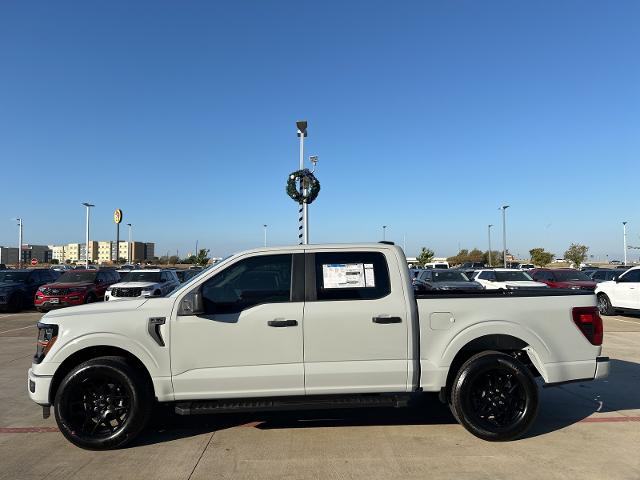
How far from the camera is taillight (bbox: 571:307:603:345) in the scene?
16.8 feet

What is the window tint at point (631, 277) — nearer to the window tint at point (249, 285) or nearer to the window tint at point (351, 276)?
the window tint at point (351, 276)

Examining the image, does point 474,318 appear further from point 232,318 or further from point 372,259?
point 232,318

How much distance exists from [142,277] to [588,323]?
14981mm

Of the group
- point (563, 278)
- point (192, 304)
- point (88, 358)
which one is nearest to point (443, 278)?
point (563, 278)

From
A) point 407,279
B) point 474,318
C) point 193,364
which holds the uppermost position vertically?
point 407,279

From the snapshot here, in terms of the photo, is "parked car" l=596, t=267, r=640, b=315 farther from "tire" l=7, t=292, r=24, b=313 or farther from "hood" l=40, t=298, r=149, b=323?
"tire" l=7, t=292, r=24, b=313

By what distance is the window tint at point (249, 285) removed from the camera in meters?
4.87

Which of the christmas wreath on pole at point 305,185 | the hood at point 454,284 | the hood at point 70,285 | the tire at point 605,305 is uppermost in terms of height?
the christmas wreath on pole at point 305,185

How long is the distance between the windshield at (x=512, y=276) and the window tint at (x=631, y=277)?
3.04 meters

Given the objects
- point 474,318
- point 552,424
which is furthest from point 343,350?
point 552,424

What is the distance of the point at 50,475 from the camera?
13.9 ft

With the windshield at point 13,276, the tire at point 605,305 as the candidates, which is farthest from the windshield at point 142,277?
the tire at point 605,305

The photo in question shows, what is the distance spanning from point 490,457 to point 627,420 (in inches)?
85.8

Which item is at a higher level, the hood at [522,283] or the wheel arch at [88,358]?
the hood at [522,283]
